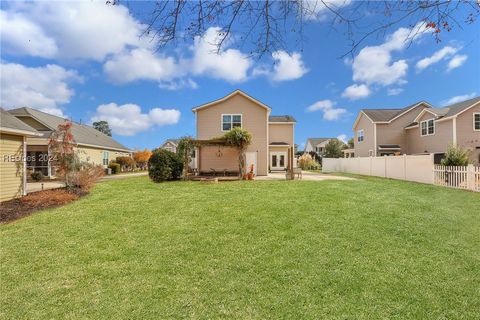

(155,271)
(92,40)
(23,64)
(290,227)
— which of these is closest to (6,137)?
(23,64)

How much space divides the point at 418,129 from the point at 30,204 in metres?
30.8

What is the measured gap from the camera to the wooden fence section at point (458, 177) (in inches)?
479

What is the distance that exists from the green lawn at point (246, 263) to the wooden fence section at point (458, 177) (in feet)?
17.3

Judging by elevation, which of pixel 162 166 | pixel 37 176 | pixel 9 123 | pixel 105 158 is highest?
pixel 9 123

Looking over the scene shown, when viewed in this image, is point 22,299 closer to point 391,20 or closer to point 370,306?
point 370,306

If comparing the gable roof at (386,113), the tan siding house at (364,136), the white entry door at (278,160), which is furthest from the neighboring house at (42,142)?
the gable roof at (386,113)

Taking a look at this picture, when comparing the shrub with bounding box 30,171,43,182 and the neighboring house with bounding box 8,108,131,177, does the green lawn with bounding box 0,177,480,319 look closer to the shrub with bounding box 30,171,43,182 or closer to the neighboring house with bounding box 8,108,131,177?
the neighboring house with bounding box 8,108,131,177

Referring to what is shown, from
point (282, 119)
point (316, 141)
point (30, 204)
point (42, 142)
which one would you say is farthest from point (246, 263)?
point (316, 141)

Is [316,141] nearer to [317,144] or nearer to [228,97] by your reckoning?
[317,144]

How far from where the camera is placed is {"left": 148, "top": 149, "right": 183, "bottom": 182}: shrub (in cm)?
1714

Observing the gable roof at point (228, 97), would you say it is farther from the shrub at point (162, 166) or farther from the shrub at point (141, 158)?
the shrub at point (141, 158)

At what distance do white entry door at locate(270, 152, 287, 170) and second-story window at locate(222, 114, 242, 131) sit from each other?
8.20 meters

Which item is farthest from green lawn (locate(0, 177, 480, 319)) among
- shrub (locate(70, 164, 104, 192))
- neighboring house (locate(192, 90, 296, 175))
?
neighboring house (locate(192, 90, 296, 175))

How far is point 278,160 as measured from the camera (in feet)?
95.0
